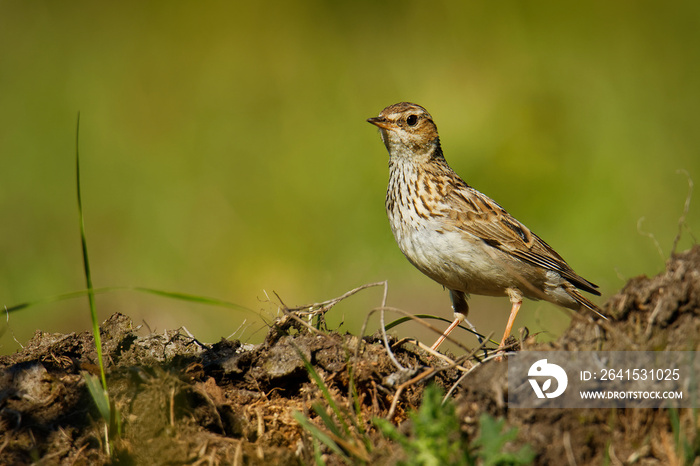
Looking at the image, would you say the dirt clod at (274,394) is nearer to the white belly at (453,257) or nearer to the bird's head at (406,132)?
the white belly at (453,257)

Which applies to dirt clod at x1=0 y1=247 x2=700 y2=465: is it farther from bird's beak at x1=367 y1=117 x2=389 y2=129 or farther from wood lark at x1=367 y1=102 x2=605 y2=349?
bird's beak at x1=367 y1=117 x2=389 y2=129

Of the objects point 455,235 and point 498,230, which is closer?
point 455,235

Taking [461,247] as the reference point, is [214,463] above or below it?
below

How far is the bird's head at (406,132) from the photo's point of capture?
674 cm

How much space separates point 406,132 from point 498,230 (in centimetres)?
111

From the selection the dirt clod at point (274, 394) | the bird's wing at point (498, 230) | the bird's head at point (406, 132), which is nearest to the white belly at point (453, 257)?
the bird's wing at point (498, 230)

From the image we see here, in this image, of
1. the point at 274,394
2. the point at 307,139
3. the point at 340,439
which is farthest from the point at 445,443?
the point at 307,139

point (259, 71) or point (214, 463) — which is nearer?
point (214, 463)

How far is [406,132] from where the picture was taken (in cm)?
674

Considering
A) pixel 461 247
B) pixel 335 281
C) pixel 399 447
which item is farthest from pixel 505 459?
pixel 335 281

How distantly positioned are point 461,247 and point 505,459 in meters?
3.23

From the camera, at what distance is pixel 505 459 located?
2887 mm

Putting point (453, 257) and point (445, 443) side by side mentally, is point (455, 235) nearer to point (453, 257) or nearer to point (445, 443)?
point (453, 257)

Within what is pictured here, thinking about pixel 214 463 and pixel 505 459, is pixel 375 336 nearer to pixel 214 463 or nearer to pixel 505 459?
pixel 214 463
